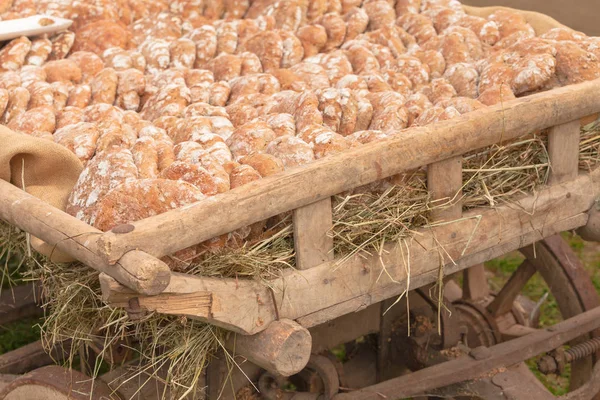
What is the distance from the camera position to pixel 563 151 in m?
2.64

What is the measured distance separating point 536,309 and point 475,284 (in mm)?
278

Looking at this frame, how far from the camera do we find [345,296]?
2.33 m

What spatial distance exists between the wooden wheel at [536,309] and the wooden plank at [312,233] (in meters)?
1.48

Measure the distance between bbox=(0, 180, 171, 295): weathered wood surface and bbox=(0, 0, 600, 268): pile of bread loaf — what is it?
107 mm

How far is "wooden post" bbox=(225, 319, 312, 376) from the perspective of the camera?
2.19m

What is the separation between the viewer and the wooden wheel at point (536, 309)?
3.59 meters

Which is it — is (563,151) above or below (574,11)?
above

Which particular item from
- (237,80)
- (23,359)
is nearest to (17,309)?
(23,359)

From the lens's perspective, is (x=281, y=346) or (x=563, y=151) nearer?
(x=281, y=346)

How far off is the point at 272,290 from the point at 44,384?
30.5 inches

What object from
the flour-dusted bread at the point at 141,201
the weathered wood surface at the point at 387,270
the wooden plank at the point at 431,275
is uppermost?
the flour-dusted bread at the point at 141,201

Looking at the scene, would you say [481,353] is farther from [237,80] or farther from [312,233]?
[237,80]

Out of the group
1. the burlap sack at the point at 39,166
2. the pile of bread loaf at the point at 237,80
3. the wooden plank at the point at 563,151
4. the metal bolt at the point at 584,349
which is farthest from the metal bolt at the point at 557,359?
the burlap sack at the point at 39,166

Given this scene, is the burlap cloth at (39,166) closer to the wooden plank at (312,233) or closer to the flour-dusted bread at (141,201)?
the flour-dusted bread at (141,201)
